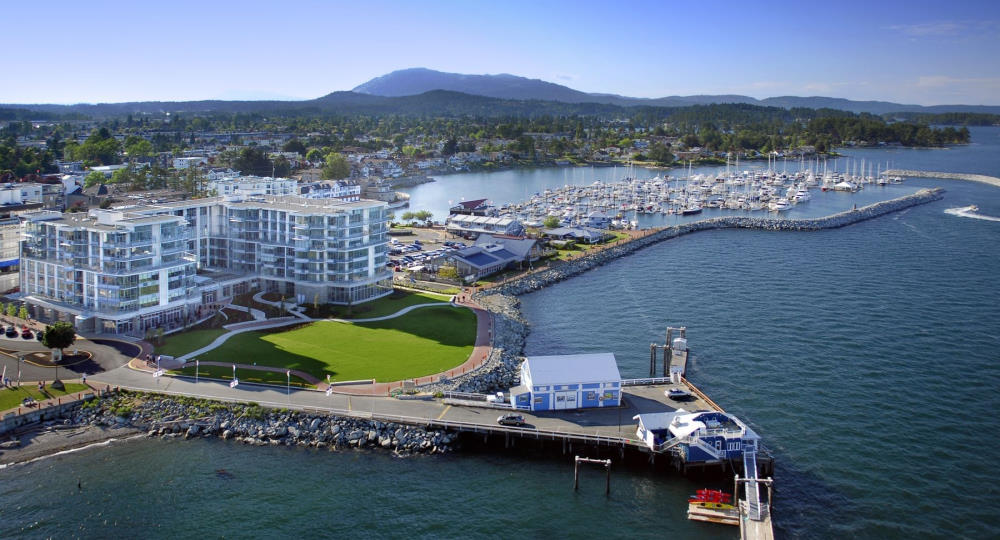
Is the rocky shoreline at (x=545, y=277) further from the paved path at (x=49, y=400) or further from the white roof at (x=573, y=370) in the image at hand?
the paved path at (x=49, y=400)

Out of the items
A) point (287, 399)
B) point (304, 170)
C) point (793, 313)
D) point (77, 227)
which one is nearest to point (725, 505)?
point (287, 399)

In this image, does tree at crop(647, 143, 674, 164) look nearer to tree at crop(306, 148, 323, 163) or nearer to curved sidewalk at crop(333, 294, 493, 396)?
tree at crop(306, 148, 323, 163)

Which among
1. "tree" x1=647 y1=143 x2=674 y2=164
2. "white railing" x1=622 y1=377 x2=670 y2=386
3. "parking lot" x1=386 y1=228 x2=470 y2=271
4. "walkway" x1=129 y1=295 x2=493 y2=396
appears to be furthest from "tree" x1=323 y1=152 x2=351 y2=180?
"white railing" x1=622 y1=377 x2=670 y2=386

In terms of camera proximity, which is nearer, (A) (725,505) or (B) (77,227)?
(A) (725,505)

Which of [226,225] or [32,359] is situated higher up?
[226,225]

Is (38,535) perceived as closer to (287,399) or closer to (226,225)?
(287,399)

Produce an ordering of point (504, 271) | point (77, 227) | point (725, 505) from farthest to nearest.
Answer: point (504, 271), point (77, 227), point (725, 505)
